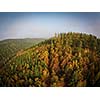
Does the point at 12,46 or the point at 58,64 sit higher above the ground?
the point at 12,46

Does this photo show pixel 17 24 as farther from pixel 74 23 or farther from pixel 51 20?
pixel 74 23

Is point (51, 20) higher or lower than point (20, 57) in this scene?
higher

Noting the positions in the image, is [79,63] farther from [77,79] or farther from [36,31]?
[36,31]

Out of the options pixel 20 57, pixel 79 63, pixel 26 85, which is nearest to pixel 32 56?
pixel 20 57
